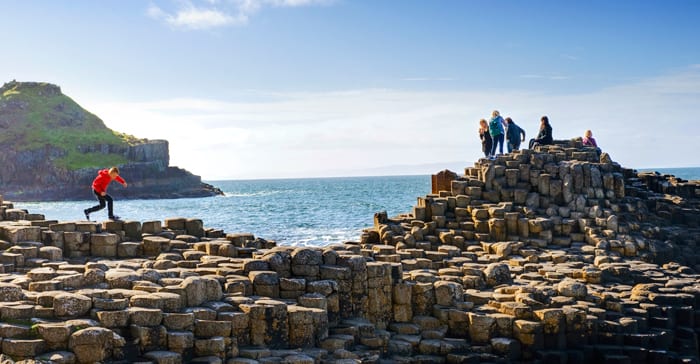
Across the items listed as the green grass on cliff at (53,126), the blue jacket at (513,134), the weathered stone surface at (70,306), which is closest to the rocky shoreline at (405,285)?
the weathered stone surface at (70,306)

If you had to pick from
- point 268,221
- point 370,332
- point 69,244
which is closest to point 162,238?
point 69,244

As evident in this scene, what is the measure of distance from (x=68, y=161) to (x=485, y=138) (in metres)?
108

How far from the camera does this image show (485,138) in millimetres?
33188

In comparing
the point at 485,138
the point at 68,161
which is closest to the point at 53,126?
the point at 68,161

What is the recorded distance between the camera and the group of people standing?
32094 millimetres

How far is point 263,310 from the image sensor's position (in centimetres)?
1631

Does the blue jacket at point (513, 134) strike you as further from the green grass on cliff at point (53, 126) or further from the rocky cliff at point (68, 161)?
the green grass on cliff at point (53, 126)

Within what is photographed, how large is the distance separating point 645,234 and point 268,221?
134 feet

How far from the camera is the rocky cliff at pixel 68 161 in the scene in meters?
123

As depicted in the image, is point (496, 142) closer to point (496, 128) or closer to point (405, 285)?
point (496, 128)

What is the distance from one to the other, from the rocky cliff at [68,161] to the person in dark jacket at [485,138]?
310ft

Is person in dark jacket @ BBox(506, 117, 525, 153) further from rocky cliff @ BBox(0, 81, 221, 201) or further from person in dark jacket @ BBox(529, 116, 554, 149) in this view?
rocky cliff @ BBox(0, 81, 221, 201)

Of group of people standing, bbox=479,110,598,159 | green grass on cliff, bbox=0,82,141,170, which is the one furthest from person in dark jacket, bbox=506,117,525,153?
green grass on cliff, bbox=0,82,141,170

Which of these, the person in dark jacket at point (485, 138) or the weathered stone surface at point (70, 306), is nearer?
the weathered stone surface at point (70, 306)
